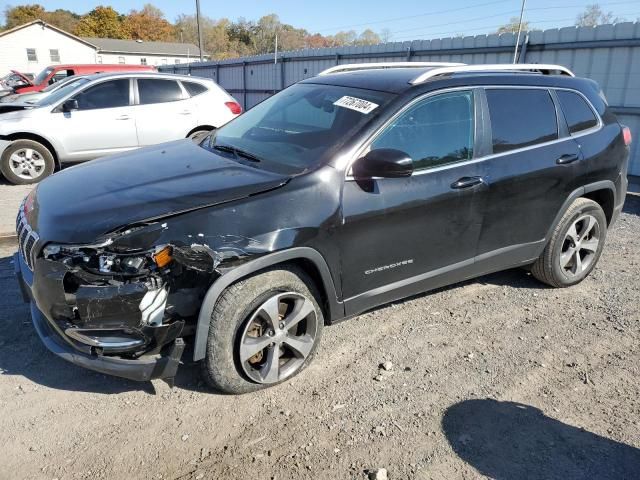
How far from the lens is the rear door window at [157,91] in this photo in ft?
28.0

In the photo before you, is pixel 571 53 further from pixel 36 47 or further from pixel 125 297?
pixel 36 47

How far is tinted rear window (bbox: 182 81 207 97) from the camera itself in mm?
8867

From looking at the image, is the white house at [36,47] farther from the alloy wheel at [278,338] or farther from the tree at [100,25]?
the alloy wheel at [278,338]

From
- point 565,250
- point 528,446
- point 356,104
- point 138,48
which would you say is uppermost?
point 138,48

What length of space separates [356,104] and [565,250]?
7.98 ft

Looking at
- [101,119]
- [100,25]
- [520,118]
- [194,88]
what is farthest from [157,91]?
[100,25]

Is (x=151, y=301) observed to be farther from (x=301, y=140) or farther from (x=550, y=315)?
(x=550, y=315)

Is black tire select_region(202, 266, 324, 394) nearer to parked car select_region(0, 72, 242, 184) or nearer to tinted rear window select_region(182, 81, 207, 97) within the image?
parked car select_region(0, 72, 242, 184)

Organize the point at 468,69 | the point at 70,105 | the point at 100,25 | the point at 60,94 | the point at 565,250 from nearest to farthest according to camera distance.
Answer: the point at 468,69 → the point at 565,250 → the point at 70,105 → the point at 60,94 → the point at 100,25

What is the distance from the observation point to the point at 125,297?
2492 mm

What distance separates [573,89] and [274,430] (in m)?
3.71

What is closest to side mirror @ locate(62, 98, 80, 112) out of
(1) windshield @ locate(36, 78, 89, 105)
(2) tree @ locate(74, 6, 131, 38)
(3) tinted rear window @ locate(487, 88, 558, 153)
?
(1) windshield @ locate(36, 78, 89, 105)

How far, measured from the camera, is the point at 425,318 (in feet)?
13.1

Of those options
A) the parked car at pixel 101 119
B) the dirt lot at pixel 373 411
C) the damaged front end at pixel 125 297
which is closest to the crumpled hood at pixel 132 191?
the damaged front end at pixel 125 297
